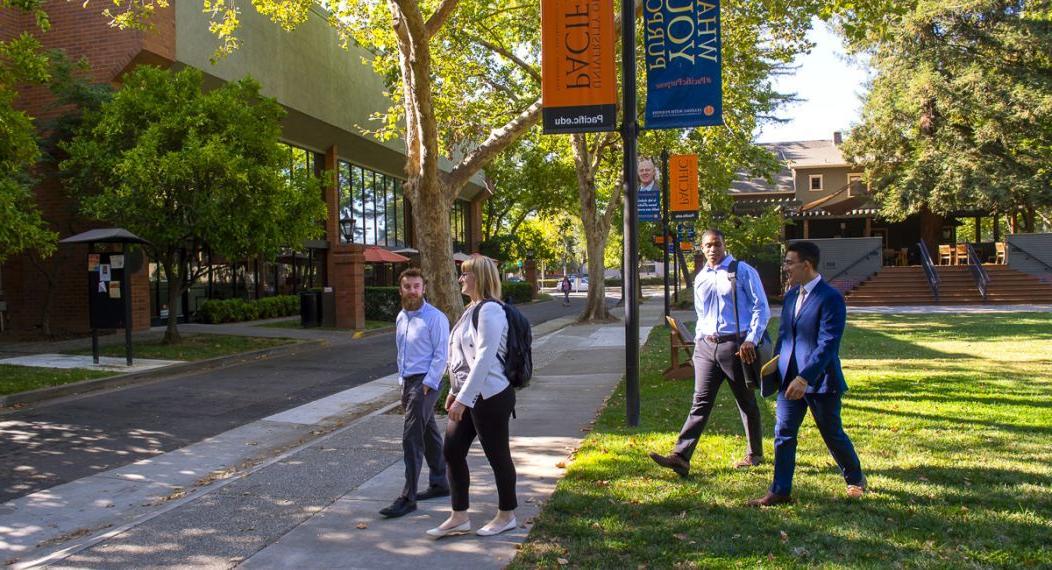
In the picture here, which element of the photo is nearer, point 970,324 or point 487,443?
point 487,443

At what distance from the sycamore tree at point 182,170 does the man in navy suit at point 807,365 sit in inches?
495

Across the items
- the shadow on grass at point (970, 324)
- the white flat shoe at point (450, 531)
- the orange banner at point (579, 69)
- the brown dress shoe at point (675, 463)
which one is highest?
the orange banner at point (579, 69)

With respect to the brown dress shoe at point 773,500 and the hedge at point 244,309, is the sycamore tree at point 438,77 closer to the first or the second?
the brown dress shoe at point 773,500

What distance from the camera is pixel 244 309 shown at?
2441 cm

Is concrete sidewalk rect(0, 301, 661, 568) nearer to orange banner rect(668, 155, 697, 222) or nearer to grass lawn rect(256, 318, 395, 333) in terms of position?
orange banner rect(668, 155, 697, 222)

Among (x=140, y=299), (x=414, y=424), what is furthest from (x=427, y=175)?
(x=140, y=299)

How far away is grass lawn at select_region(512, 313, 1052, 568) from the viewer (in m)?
4.24

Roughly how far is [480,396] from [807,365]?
78.5 inches

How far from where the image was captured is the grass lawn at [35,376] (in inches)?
430

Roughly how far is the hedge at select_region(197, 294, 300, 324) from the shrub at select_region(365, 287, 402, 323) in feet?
9.35

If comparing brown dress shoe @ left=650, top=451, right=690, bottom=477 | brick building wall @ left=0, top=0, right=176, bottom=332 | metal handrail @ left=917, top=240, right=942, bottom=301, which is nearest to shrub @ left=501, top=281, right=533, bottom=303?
metal handrail @ left=917, top=240, right=942, bottom=301

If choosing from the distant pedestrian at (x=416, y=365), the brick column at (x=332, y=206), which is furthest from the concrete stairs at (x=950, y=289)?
the distant pedestrian at (x=416, y=365)

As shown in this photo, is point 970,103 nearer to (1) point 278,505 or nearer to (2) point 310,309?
(2) point 310,309

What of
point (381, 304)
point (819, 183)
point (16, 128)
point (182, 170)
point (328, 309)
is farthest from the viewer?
point (819, 183)
